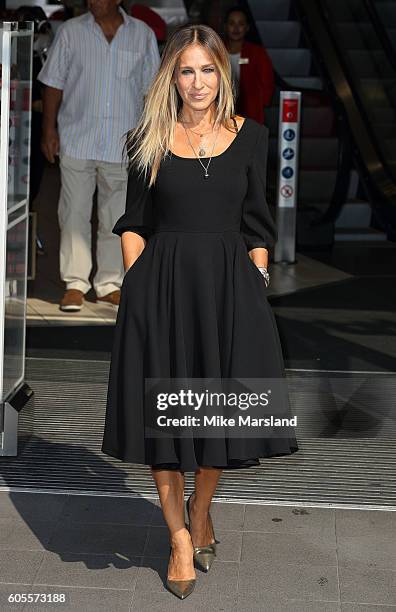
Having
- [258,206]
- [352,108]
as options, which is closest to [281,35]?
[352,108]

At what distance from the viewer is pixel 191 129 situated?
388 cm

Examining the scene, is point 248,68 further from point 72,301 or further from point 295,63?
point 295,63

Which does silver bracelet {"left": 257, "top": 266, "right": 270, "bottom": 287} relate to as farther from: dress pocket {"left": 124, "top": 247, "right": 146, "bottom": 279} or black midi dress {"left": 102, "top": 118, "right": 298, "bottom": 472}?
dress pocket {"left": 124, "top": 247, "right": 146, "bottom": 279}

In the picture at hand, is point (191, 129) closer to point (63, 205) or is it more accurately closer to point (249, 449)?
point (249, 449)

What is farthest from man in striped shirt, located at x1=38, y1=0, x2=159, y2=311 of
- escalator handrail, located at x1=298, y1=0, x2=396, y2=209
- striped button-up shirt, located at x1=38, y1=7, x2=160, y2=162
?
escalator handrail, located at x1=298, y1=0, x2=396, y2=209

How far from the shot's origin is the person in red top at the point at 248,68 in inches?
372

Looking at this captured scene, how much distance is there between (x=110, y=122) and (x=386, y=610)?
4114 mm

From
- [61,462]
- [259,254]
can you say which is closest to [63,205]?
[61,462]

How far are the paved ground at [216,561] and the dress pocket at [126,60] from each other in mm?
3234

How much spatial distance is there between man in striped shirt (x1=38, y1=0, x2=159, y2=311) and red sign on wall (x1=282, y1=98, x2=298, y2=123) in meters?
2.20

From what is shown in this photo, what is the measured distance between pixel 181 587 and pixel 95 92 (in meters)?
3.99

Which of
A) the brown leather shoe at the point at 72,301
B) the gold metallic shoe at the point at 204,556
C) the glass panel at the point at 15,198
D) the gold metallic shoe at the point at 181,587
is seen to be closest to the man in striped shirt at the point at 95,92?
the brown leather shoe at the point at 72,301

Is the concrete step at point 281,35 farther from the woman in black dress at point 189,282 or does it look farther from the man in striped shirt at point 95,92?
the woman in black dress at point 189,282

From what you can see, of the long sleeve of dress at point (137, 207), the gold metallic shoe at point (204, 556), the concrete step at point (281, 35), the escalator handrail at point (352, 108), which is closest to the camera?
the long sleeve of dress at point (137, 207)
